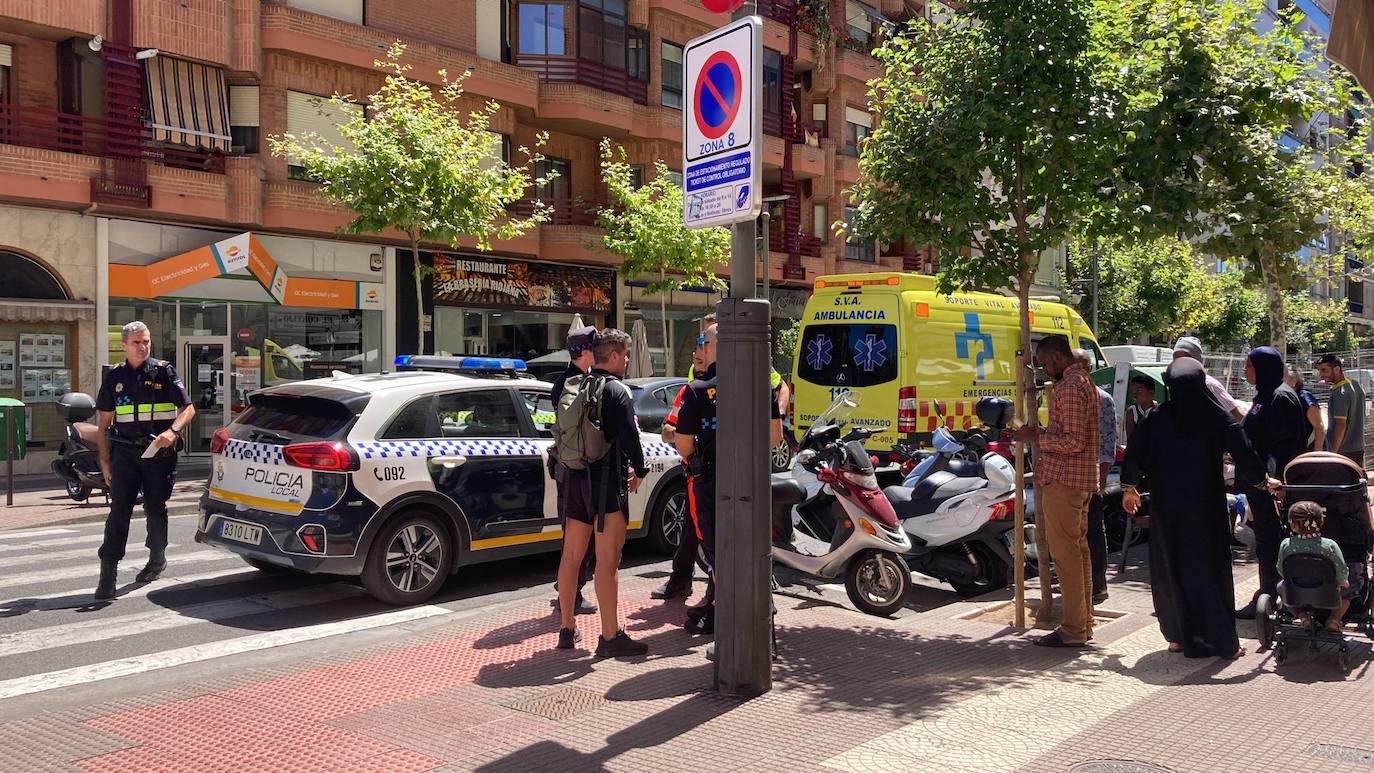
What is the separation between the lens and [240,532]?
7.62 meters

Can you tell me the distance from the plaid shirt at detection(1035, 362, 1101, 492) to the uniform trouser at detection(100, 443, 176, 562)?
5.99m

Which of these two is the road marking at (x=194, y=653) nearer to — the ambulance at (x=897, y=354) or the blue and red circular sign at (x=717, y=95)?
the blue and red circular sign at (x=717, y=95)

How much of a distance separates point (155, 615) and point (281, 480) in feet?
3.91

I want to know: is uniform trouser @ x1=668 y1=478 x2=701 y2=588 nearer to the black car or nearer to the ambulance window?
the black car

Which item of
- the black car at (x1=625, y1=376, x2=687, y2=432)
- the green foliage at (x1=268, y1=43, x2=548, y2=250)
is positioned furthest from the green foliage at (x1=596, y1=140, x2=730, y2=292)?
the black car at (x1=625, y1=376, x2=687, y2=432)

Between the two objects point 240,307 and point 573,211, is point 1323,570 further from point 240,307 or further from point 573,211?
point 573,211

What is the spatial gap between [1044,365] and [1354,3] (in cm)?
316

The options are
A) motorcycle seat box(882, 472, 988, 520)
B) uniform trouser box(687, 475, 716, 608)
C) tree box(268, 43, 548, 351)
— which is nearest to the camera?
uniform trouser box(687, 475, 716, 608)

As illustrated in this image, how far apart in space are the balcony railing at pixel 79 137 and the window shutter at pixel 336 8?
364 centimetres

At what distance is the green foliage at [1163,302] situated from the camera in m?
41.7

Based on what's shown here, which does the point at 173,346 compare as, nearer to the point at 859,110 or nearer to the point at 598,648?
the point at 598,648

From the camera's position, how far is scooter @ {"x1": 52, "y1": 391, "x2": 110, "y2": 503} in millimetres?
13203

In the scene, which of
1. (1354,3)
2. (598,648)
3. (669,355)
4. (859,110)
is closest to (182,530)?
(598,648)

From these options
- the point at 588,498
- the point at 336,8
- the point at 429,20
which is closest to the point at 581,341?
the point at 588,498
